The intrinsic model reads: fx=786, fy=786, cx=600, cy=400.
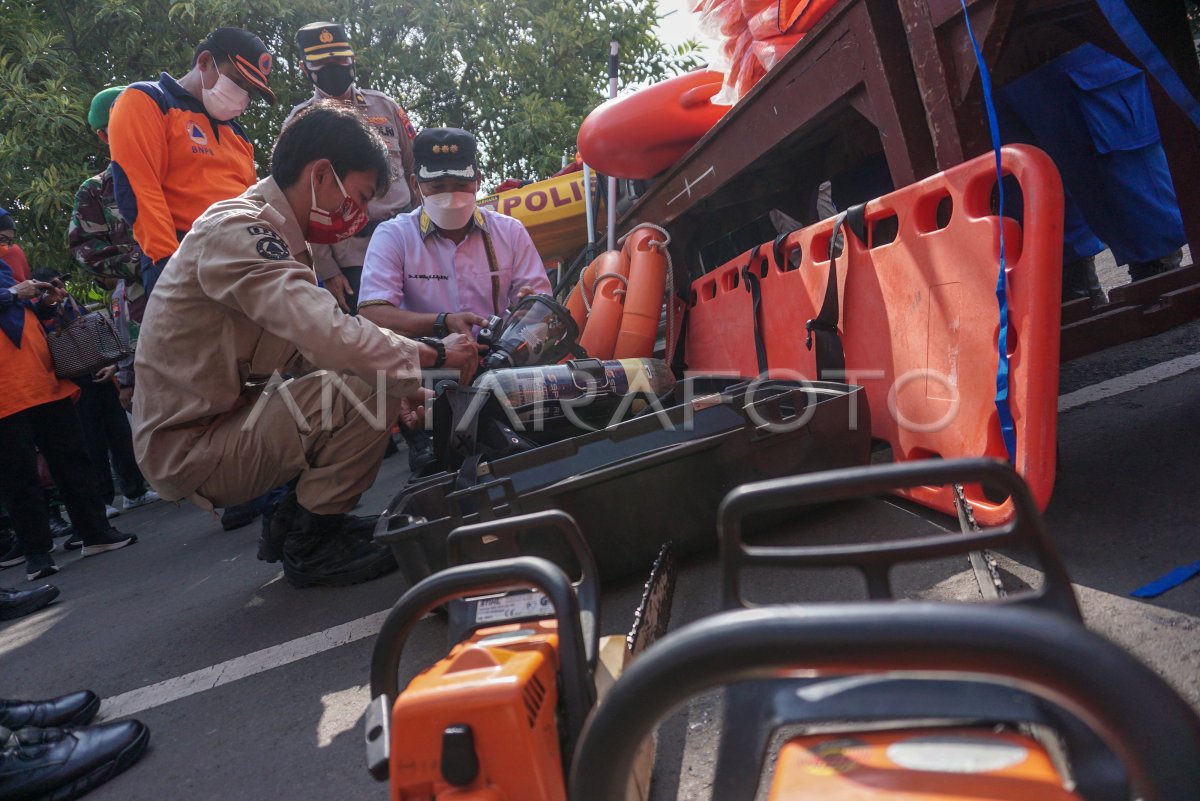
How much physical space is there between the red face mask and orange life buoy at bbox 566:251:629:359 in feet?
3.68

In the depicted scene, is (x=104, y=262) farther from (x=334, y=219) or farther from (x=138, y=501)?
(x=138, y=501)

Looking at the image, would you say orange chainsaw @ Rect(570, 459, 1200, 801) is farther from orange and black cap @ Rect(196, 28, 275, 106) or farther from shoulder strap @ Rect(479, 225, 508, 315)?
orange and black cap @ Rect(196, 28, 275, 106)

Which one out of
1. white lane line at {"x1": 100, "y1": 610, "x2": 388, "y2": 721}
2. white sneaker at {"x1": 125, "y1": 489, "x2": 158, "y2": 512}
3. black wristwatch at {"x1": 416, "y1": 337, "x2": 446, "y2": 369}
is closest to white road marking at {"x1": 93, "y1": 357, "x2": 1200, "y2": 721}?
white lane line at {"x1": 100, "y1": 610, "x2": 388, "y2": 721}

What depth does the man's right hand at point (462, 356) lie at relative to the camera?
2.51m

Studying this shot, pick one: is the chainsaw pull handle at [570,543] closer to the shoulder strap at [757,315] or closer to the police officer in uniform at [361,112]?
the shoulder strap at [757,315]

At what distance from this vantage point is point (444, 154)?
10.8ft

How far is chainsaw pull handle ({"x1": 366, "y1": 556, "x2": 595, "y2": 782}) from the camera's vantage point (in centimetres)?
91

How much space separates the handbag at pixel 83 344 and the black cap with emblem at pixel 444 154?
6.30ft

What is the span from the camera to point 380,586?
252 cm

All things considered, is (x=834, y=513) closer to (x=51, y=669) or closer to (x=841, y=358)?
(x=841, y=358)

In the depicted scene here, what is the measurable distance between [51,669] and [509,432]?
1624mm

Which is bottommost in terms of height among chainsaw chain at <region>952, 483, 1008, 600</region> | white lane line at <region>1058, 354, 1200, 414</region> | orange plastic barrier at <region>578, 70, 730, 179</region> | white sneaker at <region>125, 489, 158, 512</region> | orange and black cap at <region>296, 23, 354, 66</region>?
white lane line at <region>1058, 354, 1200, 414</region>

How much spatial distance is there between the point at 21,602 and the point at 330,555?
4.90ft

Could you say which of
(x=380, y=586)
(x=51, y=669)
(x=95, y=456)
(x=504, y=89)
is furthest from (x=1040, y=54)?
→ (x=504, y=89)
